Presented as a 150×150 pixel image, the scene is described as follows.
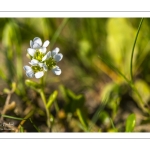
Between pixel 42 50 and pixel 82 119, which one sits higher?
pixel 42 50

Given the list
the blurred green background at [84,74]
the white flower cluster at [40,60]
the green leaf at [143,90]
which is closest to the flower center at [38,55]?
the white flower cluster at [40,60]

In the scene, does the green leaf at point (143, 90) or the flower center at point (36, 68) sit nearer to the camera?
the flower center at point (36, 68)

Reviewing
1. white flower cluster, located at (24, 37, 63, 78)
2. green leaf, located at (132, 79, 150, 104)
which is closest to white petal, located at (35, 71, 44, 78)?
white flower cluster, located at (24, 37, 63, 78)

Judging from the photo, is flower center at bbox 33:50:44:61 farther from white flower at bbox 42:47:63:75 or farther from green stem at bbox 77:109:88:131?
green stem at bbox 77:109:88:131

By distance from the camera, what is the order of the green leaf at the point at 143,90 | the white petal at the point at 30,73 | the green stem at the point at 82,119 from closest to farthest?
the white petal at the point at 30,73, the green stem at the point at 82,119, the green leaf at the point at 143,90

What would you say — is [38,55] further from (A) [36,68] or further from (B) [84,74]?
(B) [84,74]

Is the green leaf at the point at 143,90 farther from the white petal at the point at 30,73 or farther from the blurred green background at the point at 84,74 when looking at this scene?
the white petal at the point at 30,73

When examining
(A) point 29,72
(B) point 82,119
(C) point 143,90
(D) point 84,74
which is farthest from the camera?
(D) point 84,74

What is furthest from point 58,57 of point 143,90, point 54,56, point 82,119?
point 143,90

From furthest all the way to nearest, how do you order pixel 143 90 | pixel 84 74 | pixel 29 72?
pixel 84 74, pixel 143 90, pixel 29 72

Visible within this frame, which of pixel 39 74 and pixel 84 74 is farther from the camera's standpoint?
pixel 84 74
